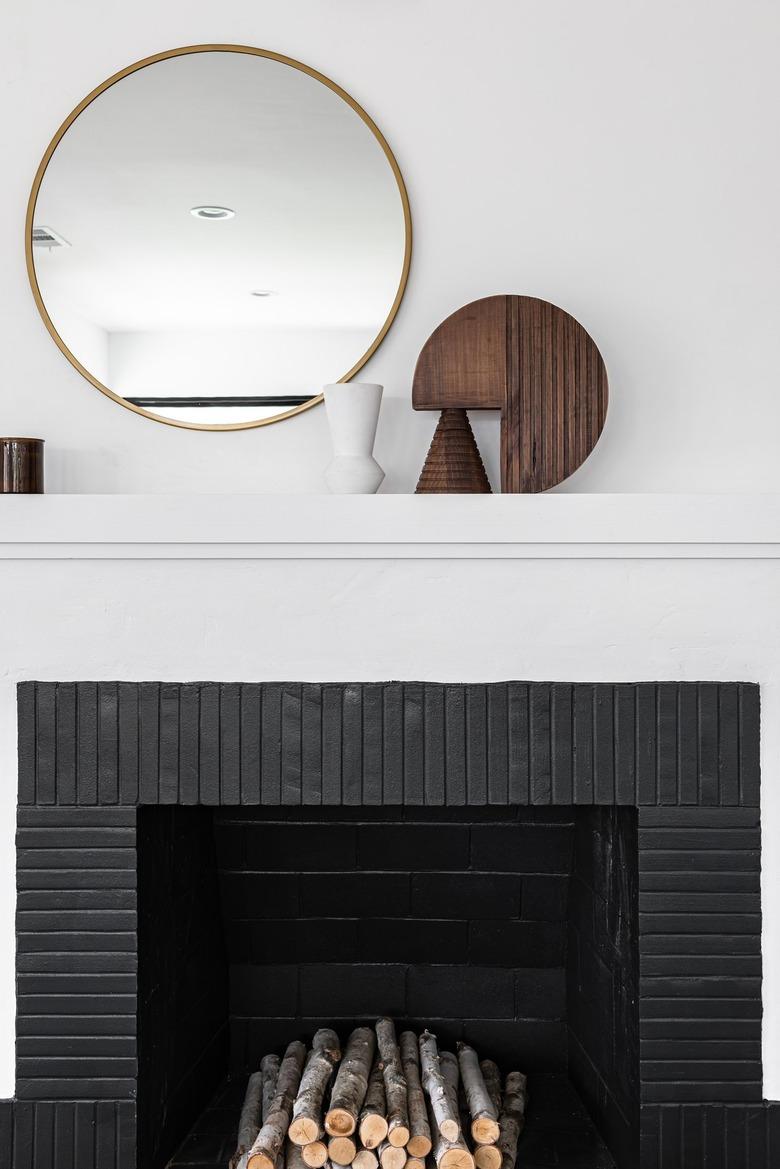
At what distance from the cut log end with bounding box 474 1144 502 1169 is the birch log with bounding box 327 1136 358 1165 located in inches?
8.3

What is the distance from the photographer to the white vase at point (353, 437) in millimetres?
1816

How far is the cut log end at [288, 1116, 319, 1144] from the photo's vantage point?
1.82 meters

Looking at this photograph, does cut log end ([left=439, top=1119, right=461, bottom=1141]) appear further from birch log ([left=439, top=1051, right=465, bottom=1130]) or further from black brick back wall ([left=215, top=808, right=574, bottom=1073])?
black brick back wall ([left=215, top=808, right=574, bottom=1073])

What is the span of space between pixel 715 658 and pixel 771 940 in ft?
1.59

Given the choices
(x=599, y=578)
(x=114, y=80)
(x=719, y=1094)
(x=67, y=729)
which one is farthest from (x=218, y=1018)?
(x=114, y=80)

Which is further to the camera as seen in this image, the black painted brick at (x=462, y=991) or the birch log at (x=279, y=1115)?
the black painted brick at (x=462, y=991)

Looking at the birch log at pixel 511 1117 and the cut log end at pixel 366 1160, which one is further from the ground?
the cut log end at pixel 366 1160

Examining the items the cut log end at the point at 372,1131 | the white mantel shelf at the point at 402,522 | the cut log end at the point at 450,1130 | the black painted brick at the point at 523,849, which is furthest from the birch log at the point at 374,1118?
the white mantel shelf at the point at 402,522

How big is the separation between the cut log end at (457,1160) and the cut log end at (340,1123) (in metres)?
0.17

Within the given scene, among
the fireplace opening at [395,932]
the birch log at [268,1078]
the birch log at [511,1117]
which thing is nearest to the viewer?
the birch log at [511,1117]

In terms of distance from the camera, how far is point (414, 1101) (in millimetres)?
1954

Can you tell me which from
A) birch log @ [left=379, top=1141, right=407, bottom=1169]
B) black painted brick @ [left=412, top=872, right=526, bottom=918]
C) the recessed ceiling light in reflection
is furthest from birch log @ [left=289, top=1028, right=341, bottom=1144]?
the recessed ceiling light in reflection

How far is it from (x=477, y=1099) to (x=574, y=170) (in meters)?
1.68

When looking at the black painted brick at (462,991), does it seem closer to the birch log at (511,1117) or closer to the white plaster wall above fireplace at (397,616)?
the birch log at (511,1117)
